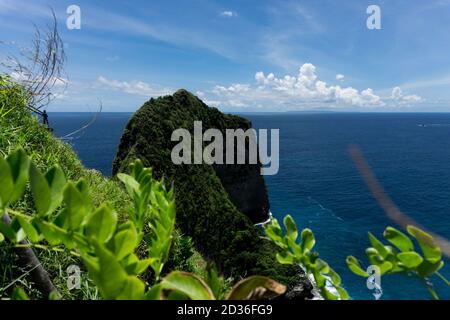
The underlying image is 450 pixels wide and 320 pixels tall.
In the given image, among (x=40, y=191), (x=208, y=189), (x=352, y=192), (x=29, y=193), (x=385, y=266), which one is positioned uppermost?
(x=40, y=191)

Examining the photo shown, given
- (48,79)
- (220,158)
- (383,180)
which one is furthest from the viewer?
(383,180)

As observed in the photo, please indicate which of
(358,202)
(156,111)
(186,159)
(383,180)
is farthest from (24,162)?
(383,180)

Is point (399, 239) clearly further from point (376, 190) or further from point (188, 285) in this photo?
point (376, 190)

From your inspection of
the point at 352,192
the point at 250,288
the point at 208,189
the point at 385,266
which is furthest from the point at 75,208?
the point at 352,192

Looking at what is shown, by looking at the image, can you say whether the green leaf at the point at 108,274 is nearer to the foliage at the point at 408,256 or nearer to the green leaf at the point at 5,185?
the green leaf at the point at 5,185

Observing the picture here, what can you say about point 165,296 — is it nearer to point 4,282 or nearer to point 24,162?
point 24,162
